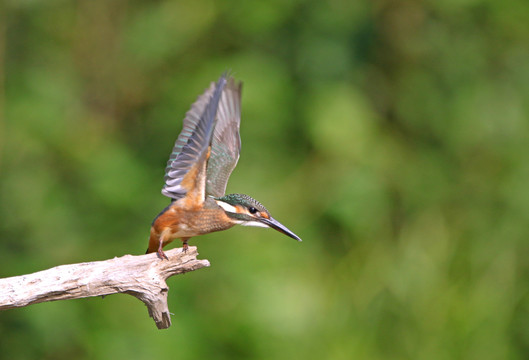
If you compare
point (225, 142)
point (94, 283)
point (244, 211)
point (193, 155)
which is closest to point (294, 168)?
point (225, 142)

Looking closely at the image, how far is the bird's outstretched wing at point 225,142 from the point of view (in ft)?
8.32

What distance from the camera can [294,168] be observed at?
400cm

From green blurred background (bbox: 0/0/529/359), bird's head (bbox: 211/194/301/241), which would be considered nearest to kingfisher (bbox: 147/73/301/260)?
bird's head (bbox: 211/194/301/241)

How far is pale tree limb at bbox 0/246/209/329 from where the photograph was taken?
1.90 m

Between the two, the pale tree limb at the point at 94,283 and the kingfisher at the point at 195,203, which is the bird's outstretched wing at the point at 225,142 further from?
the pale tree limb at the point at 94,283

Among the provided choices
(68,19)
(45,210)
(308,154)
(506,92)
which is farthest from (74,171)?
(506,92)

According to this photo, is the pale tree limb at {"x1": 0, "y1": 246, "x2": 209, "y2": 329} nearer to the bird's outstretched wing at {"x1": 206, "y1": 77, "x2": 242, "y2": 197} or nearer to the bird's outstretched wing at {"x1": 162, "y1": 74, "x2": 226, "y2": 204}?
the bird's outstretched wing at {"x1": 162, "y1": 74, "x2": 226, "y2": 204}

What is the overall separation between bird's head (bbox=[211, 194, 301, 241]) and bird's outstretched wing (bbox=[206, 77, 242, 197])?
178mm

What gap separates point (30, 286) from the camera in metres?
1.90

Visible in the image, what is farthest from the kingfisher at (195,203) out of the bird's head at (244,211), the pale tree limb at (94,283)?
the pale tree limb at (94,283)

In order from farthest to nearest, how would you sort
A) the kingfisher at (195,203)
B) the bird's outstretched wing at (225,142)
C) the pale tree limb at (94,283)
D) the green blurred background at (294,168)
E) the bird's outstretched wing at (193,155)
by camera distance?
the green blurred background at (294,168) → the bird's outstretched wing at (225,142) → the kingfisher at (195,203) → the bird's outstretched wing at (193,155) → the pale tree limb at (94,283)

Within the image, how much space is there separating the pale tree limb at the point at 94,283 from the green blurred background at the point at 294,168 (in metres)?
1.62

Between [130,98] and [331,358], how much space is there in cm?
191

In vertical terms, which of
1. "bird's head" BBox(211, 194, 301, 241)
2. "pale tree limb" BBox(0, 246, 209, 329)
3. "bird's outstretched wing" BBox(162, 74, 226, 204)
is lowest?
"pale tree limb" BBox(0, 246, 209, 329)
